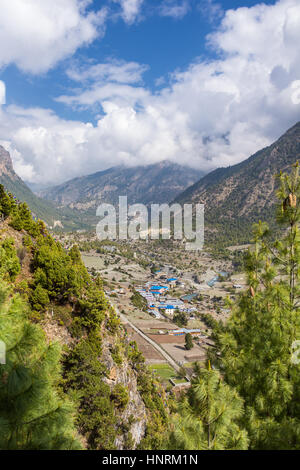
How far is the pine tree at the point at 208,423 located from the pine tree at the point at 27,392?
156 centimetres

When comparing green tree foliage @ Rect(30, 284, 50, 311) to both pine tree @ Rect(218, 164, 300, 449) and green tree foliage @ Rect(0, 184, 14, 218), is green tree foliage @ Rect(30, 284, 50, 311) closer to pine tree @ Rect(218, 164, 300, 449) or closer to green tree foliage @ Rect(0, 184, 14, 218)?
green tree foliage @ Rect(0, 184, 14, 218)

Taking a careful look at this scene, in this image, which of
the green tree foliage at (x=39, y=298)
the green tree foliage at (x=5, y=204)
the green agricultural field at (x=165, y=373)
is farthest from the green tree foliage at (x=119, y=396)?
the green agricultural field at (x=165, y=373)

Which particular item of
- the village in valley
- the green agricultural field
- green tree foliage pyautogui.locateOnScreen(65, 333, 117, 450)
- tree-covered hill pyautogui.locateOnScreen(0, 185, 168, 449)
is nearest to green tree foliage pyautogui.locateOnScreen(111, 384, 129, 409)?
tree-covered hill pyautogui.locateOnScreen(0, 185, 168, 449)

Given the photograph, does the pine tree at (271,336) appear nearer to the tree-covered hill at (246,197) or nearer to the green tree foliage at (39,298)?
the green tree foliage at (39,298)

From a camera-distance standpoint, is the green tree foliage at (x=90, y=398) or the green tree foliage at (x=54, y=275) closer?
the green tree foliage at (x=90, y=398)

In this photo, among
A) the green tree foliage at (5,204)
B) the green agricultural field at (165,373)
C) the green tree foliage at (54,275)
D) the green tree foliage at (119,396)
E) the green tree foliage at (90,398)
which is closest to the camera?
the green tree foliage at (90,398)

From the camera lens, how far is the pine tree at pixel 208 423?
334 cm

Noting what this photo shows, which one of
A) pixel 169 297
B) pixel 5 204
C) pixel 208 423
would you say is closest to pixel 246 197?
pixel 169 297

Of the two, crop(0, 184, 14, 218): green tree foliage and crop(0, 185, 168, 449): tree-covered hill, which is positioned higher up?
crop(0, 184, 14, 218): green tree foliage

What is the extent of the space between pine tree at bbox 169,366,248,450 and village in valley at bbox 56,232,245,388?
2.59m

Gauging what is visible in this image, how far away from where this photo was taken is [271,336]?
4.39m

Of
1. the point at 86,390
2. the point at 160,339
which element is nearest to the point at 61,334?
the point at 86,390

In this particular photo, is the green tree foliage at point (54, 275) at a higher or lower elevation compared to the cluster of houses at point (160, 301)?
higher

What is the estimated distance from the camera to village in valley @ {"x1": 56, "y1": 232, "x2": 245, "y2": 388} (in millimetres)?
41656
